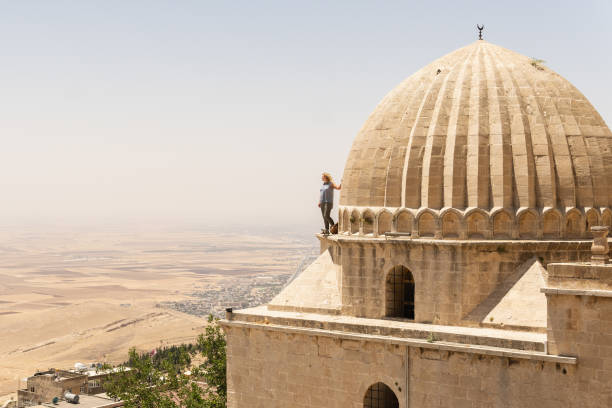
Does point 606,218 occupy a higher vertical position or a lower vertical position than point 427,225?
higher

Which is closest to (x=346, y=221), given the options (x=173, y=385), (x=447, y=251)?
(x=447, y=251)

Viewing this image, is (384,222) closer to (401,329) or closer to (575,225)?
(401,329)

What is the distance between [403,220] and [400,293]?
1.62m

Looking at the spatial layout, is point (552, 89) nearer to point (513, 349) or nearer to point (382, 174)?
point (382, 174)

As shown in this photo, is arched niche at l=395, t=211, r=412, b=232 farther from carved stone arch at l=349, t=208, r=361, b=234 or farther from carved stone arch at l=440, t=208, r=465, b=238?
carved stone arch at l=349, t=208, r=361, b=234

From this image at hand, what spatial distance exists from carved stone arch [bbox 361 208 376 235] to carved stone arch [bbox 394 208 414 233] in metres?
0.59

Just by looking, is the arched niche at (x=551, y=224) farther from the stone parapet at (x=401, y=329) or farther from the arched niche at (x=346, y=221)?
the arched niche at (x=346, y=221)

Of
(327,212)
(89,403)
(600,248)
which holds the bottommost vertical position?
(89,403)

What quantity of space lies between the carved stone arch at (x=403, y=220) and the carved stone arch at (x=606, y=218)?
398cm

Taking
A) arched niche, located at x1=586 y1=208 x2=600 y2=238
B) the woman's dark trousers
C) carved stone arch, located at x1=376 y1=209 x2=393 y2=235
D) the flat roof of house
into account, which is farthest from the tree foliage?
the flat roof of house

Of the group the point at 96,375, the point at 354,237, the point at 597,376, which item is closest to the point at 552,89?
the point at 354,237

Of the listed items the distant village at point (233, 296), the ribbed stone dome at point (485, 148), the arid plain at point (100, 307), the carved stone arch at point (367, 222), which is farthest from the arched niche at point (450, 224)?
the distant village at point (233, 296)

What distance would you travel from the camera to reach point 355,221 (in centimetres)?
1634

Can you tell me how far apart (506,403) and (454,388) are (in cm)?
100
